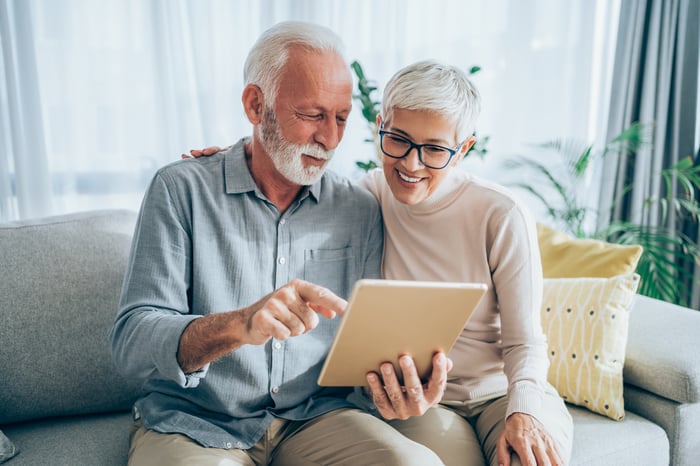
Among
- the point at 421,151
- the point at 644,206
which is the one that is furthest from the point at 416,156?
the point at 644,206

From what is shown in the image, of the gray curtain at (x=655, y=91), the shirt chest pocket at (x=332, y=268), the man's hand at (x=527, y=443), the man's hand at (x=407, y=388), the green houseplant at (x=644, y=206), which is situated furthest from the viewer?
the gray curtain at (x=655, y=91)

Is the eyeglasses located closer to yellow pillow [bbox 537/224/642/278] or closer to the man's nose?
the man's nose

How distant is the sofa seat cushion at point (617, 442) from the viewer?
1.51 metres

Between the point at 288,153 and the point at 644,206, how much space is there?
2429mm

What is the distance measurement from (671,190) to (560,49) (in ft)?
3.12

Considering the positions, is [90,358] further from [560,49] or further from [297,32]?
[560,49]

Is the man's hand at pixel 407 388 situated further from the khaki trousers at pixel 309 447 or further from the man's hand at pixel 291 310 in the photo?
the man's hand at pixel 291 310

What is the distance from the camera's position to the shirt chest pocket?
1.46 m

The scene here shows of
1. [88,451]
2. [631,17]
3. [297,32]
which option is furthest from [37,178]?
[631,17]

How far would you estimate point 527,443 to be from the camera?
1269mm

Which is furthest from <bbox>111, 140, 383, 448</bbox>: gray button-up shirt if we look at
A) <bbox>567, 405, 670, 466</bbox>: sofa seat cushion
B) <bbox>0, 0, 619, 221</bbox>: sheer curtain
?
<bbox>0, 0, 619, 221</bbox>: sheer curtain

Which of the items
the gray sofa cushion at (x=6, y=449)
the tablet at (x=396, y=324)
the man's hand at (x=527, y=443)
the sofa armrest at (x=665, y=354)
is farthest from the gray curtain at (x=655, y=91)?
the gray sofa cushion at (x=6, y=449)

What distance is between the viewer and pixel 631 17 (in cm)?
307

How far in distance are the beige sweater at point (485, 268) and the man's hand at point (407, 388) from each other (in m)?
0.26
